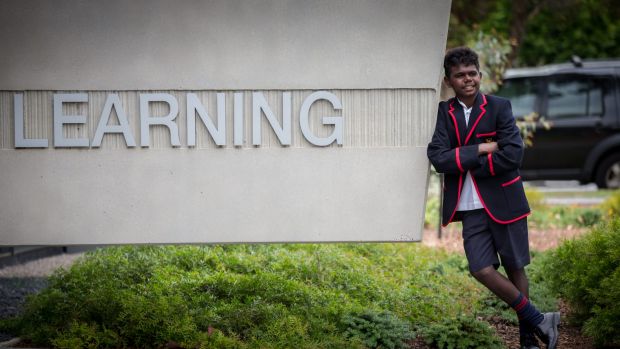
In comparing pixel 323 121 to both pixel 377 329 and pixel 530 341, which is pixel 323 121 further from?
pixel 530 341

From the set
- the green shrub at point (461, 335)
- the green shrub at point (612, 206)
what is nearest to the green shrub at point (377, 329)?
the green shrub at point (461, 335)

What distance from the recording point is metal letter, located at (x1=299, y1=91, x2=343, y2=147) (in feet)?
17.0

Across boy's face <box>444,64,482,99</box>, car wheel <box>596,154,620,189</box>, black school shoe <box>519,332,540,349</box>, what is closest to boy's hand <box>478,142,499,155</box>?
boy's face <box>444,64,482,99</box>

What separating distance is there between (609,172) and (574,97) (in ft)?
4.32

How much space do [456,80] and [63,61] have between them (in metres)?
2.22

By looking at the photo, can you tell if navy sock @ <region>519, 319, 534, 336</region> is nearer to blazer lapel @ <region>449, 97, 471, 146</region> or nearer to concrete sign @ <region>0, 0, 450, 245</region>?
concrete sign @ <region>0, 0, 450, 245</region>

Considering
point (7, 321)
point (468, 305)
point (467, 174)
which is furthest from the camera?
point (468, 305)

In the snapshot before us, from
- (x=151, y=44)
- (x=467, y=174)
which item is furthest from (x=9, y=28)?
(x=467, y=174)

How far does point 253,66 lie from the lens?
17.1ft

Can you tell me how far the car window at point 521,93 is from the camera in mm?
14711

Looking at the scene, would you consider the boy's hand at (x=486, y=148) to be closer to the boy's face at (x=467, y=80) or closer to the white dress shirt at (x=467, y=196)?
the white dress shirt at (x=467, y=196)

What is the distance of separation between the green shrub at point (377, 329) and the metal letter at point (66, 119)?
1.85 metres

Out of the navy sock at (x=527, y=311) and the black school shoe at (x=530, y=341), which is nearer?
the navy sock at (x=527, y=311)

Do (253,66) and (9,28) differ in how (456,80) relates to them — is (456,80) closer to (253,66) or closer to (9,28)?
(253,66)
